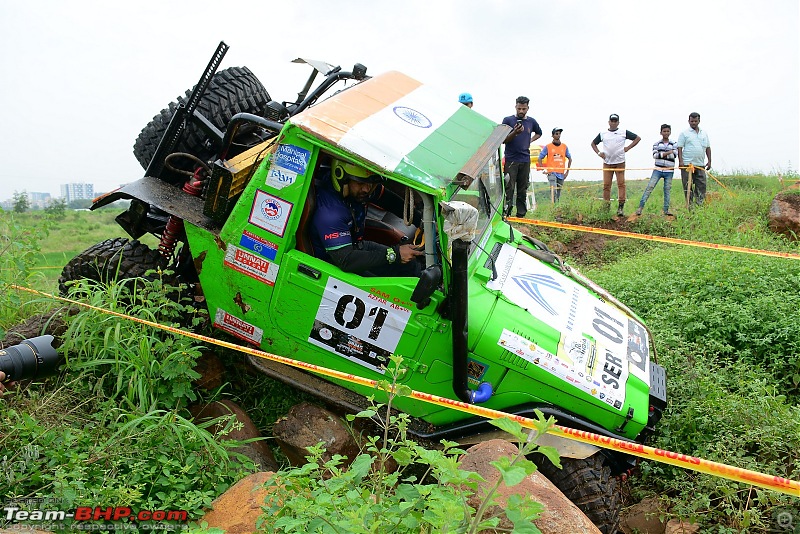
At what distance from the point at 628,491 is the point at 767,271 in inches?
129

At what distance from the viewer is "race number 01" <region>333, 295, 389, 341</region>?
12.9 feet

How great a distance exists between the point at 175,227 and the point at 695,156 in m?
8.57

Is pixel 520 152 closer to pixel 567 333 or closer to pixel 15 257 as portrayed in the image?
pixel 567 333

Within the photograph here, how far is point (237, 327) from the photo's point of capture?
4348 millimetres

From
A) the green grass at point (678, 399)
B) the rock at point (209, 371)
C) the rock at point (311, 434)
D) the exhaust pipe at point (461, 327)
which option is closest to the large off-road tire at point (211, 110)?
the green grass at point (678, 399)

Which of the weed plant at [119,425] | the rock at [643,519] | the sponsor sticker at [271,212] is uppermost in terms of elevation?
the sponsor sticker at [271,212]

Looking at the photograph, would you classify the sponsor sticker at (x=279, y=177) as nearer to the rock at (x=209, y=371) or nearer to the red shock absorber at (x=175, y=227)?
the red shock absorber at (x=175, y=227)

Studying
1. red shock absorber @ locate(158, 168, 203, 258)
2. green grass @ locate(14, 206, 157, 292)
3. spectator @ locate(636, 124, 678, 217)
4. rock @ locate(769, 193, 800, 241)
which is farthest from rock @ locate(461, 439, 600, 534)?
spectator @ locate(636, 124, 678, 217)

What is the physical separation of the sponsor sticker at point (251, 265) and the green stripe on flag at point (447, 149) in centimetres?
104

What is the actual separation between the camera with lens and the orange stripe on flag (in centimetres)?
193

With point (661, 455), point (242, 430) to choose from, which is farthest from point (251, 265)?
point (661, 455)

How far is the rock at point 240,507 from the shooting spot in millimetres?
2969

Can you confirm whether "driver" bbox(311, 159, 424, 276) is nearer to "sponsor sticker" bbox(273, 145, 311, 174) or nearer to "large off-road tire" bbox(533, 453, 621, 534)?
"sponsor sticker" bbox(273, 145, 311, 174)

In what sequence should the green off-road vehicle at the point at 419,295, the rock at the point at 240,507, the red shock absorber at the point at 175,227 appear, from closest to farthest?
the rock at the point at 240,507 → the green off-road vehicle at the point at 419,295 → the red shock absorber at the point at 175,227
